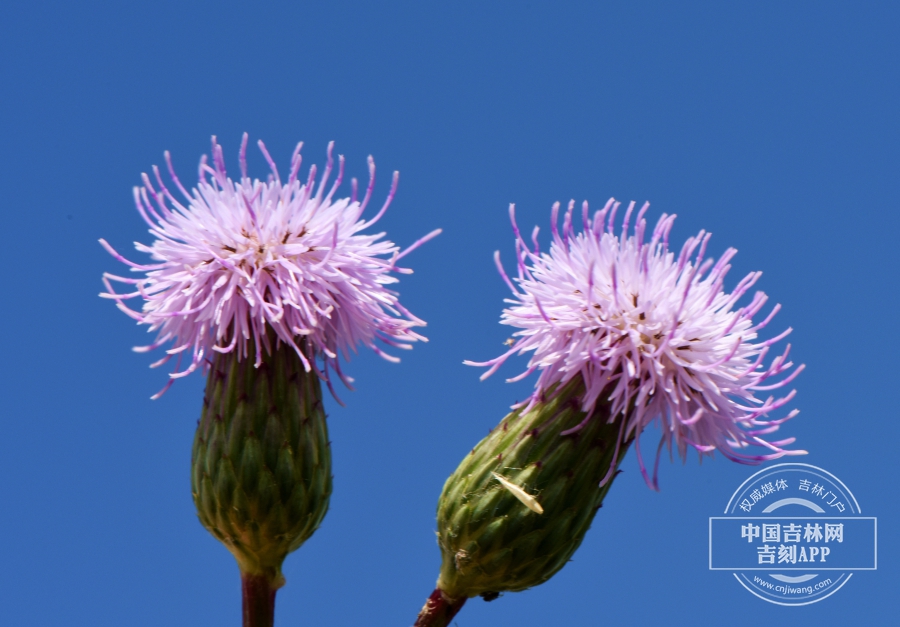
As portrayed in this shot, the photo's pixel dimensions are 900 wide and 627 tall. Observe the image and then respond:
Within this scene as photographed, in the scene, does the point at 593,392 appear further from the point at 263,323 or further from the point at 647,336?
the point at 263,323

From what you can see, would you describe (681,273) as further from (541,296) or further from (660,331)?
(541,296)

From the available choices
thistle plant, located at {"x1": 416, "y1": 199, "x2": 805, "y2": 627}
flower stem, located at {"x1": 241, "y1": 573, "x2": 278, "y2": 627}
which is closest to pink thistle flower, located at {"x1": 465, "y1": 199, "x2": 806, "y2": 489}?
thistle plant, located at {"x1": 416, "y1": 199, "x2": 805, "y2": 627}

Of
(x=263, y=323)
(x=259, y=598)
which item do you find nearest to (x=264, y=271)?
(x=263, y=323)

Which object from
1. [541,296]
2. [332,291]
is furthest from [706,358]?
[332,291]

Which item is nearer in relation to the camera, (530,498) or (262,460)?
(530,498)

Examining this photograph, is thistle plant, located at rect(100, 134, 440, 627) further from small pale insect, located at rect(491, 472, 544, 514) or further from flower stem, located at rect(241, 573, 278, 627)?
small pale insect, located at rect(491, 472, 544, 514)

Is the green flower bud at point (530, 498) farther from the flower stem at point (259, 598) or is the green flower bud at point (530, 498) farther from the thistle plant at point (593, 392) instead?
the flower stem at point (259, 598)
